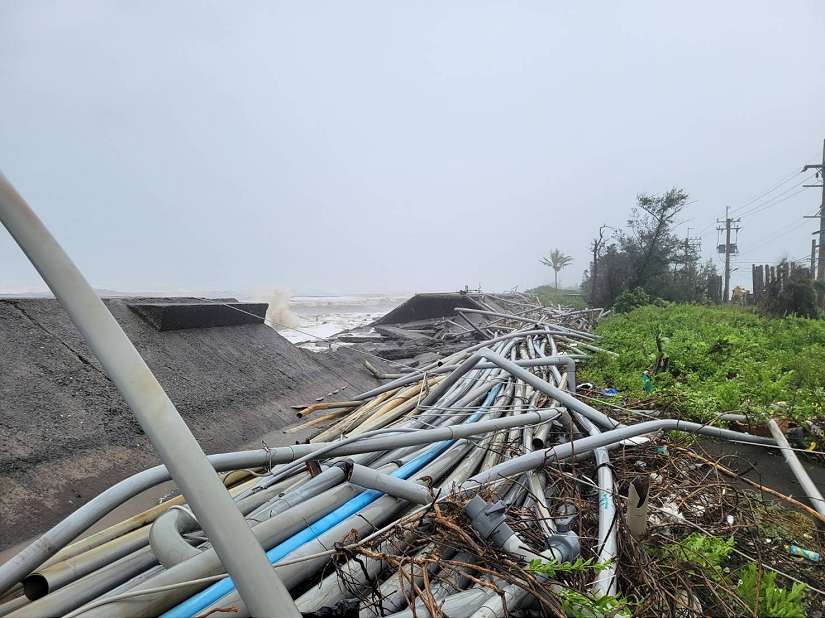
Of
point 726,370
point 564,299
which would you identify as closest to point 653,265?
point 564,299

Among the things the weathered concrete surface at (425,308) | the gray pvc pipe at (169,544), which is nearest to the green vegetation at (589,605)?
the gray pvc pipe at (169,544)

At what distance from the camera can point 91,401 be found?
11.3 feet

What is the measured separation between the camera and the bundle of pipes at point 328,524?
1.32m

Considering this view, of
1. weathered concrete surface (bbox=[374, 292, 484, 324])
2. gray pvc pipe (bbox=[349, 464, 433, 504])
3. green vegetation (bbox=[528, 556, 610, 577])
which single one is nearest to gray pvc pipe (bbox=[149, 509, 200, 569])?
gray pvc pipe (bbox=[349, 464, 433, 504])

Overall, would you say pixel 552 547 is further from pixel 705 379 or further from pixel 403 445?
pixel 705 379

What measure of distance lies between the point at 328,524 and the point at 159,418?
985 mm

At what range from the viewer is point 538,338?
7176 mm

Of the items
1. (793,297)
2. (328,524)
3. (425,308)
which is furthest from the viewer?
(425,308)

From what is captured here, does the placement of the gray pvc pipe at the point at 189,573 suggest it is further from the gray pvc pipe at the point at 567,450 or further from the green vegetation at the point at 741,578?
the green vegetation at the point at 741,578

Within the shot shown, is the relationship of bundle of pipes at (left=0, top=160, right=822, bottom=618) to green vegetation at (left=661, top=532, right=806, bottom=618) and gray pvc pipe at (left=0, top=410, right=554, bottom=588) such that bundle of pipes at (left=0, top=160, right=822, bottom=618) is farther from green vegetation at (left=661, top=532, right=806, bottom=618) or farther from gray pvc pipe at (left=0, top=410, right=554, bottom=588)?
green vegetation at (left=661, top=532, right=806, bottom=618)

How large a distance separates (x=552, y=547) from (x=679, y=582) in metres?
0.54

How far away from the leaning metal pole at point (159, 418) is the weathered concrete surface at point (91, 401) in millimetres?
2264

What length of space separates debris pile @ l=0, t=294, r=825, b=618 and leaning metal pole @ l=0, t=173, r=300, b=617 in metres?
0.28

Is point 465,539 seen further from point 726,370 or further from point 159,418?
point 726,370
